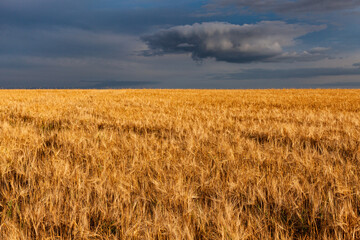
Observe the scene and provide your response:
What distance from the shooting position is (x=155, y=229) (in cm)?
156

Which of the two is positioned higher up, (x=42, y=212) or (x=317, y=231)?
(x=42, y=212)

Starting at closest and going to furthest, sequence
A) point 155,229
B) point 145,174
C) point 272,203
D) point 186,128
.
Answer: point 155,229 < point 272,203 < point 145,174 < point 186,128

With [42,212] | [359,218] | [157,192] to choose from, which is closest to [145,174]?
[157,192]

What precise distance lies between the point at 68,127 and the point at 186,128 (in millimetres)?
2612

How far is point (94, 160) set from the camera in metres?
3.01

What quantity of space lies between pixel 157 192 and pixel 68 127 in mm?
4183

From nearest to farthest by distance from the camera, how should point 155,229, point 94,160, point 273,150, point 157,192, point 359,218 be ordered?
point 155,229 → point 359,218 → point 157,192 → point 94,160 → point 273,150

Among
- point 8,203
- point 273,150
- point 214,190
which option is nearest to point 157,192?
point 214,190

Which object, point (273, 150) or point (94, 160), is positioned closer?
point (94, 160)

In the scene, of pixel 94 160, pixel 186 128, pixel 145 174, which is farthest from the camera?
pixel 186 128

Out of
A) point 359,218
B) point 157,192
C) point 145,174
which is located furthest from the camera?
point 145,174

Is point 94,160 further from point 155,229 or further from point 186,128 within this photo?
point 186,128

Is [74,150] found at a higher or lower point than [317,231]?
higher

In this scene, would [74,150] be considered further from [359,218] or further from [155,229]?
[359,218]
